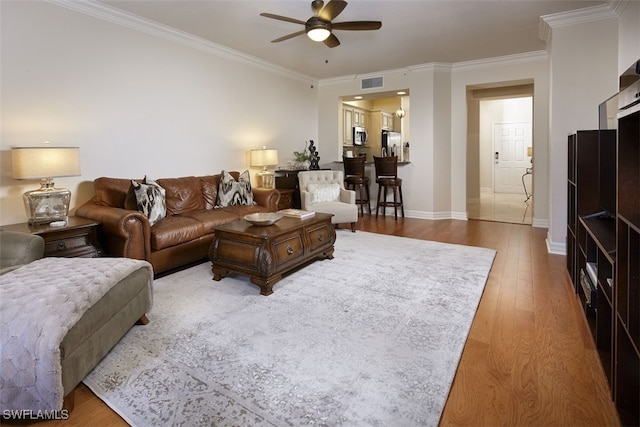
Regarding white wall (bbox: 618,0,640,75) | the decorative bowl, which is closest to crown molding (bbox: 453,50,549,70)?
white wall (bbox: 618,0,640,75)

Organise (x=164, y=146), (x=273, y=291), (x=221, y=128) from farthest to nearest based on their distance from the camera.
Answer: (x=221, y=128)
(x=164, y=146)
(x=273, y=291)

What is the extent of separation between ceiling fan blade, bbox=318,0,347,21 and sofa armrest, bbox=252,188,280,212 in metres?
2.20

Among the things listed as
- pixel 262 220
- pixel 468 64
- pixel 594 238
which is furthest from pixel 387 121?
pixel 594 238

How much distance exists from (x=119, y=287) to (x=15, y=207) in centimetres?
199

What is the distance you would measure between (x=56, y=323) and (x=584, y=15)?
5.24 m

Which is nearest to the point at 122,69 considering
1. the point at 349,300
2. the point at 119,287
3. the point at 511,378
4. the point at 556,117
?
the point at 119,287

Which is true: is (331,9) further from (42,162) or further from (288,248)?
(42,162)

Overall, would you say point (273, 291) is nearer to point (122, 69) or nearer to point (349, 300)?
point (349, 300)

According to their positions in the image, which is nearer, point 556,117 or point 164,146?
point 556,117

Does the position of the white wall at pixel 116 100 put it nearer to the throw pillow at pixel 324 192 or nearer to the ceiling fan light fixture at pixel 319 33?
the throw pillow at pixel 324 192

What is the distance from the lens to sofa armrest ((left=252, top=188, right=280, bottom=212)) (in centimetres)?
474

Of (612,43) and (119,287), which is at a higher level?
(612,43)

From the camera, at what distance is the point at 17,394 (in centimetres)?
148

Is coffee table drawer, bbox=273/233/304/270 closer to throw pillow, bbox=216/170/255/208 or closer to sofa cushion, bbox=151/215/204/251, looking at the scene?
sofa cushion, bbox=151/215/204/251
